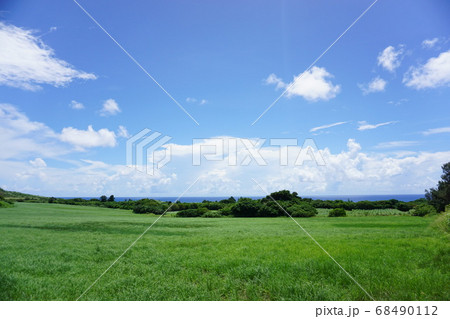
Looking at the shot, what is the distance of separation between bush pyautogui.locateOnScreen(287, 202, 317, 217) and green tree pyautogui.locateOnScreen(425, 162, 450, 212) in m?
9.37

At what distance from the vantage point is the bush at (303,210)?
24531 millimetres

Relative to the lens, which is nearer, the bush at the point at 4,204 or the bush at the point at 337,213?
the bush at the point at 337,213

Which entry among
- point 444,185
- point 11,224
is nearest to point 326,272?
point 444,185

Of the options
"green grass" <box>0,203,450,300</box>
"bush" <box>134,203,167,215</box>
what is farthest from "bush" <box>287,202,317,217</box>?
"bush" <box>134,203,167,215</box>

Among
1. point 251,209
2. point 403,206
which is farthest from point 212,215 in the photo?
point 403,206

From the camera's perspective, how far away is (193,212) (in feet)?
108

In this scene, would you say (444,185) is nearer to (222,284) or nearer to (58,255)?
(222,284)

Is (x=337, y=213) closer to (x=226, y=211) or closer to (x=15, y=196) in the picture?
(x=226, y=211)

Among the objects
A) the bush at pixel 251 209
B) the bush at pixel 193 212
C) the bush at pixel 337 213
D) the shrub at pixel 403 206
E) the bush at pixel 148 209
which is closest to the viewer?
the shrub at pixel 403 206

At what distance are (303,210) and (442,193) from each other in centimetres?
1076

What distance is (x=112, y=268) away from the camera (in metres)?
8.07

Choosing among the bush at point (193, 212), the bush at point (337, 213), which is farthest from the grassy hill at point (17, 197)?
the bush at point (337, 213)

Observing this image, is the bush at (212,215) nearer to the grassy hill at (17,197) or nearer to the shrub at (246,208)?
the shrub at (246,208)

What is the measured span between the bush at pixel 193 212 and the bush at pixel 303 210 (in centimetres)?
1243
